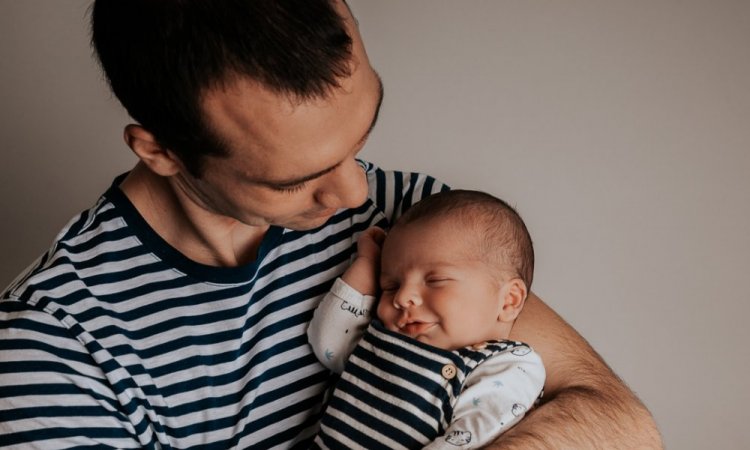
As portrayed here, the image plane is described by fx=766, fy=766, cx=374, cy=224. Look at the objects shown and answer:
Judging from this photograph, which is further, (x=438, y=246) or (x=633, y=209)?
(x=633, y=209)

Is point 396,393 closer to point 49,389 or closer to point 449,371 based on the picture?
point 449,371

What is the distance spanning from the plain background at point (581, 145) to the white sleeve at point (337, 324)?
2.42 ft

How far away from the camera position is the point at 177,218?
1.22 m

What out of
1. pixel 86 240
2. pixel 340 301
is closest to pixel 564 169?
pixel 340 301

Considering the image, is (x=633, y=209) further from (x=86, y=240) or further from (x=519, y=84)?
(x=86, y=240)

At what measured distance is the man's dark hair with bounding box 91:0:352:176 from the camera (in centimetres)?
96

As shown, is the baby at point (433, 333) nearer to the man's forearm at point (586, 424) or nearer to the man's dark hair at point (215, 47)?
the man's forearm at point (586, 424)

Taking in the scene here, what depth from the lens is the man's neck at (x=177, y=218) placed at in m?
1.21

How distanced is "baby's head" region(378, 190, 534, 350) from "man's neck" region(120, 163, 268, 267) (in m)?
0.28

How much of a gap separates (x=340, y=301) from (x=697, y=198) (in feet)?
3.17

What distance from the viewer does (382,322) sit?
1.27 meters

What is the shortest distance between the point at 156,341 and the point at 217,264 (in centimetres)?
16

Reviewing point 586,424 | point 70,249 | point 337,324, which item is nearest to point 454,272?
point 337,324

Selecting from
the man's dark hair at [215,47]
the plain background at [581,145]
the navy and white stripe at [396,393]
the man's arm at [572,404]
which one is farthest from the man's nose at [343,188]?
the plain background at [581,145]
